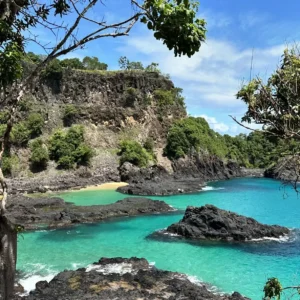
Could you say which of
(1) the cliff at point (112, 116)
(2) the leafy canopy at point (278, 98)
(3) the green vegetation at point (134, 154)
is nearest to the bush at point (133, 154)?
(3) the green vegetation at point (134, 154)

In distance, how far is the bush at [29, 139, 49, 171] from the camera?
159ft

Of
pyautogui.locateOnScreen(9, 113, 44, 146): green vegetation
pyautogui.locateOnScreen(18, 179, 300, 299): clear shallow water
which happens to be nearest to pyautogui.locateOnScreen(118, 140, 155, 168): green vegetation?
pyautogui.locateOnScreen(9, 113, 44, 146): green vegetation

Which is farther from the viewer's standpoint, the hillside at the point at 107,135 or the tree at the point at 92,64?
the tree at the point at 92,64

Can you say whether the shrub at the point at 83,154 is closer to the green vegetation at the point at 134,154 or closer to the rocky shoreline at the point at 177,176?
the green vegetation at the point at 134,154

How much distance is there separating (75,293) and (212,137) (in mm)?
59671

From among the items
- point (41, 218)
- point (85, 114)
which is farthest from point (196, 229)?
point (85, 114)

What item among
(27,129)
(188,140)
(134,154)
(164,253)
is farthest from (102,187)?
(164,253)

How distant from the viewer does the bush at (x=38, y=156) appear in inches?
1907

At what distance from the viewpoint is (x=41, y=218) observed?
2573 centimetres

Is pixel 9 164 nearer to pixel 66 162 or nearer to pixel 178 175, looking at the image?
pixel 66 162

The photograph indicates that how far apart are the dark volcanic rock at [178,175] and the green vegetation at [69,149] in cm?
568

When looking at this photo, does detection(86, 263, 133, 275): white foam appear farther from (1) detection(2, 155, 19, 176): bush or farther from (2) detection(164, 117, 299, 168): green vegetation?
(2) detection(164, 117, 299, 168): green vegetation

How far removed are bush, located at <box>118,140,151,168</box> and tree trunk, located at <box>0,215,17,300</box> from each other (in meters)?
47.7

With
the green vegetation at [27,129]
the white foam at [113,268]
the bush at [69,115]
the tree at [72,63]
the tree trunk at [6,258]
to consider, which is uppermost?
the tree at [72,63]
